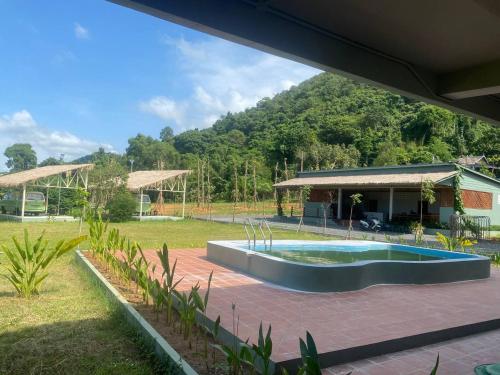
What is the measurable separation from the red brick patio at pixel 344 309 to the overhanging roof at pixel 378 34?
2552 millimetres

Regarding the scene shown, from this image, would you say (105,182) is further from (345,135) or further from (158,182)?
(345,135)

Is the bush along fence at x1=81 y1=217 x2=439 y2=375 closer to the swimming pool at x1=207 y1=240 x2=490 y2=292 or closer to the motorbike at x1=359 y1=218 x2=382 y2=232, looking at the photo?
the swimming pool at x1=207 y1=240 x2=490 y2=292

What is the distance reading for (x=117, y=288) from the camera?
6.20 m

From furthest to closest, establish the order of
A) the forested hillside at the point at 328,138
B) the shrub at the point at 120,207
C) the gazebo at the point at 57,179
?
the forested hillside at the point at 328,138, the shrub at the point at 120,207, the gazebo at the point at 57,179

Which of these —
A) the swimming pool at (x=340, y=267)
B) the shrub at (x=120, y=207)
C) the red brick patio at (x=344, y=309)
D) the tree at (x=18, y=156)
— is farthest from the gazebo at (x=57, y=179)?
the tree at (x=18, y=156)

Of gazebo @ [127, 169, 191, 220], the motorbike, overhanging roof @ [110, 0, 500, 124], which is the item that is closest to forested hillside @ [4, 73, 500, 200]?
gazebo @ [127, 169, 191, 220]

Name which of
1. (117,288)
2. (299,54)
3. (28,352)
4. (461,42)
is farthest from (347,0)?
(117,288)

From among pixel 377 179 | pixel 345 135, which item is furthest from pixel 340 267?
pixel 345 135

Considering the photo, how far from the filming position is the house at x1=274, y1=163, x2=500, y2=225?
19.9 metres

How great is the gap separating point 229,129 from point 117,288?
170 feet

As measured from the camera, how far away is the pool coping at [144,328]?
3471 millimetres

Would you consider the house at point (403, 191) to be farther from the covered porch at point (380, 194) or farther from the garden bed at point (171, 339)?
the garden bed at point (171, 339)

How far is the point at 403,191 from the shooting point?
80.2 feet

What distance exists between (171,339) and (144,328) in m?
0.31
